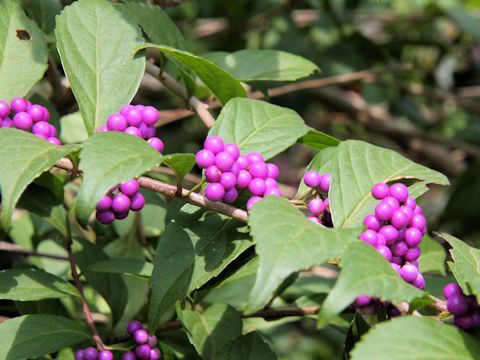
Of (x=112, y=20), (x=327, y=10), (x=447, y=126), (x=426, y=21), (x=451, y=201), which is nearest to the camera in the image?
(x=112, y=20)

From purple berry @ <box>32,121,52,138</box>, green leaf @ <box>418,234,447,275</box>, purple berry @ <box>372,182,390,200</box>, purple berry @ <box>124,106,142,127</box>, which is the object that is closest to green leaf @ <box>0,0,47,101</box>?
purple berry @ <box>32,121,52,138</box>

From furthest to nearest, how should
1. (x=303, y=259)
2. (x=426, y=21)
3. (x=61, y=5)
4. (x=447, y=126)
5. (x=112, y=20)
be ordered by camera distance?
(x=447, y=126) → (x=426, y=21) → (x=61, y=5) → (x=112, y=20) → (x=303, y=259)

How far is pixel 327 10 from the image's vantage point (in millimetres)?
2910

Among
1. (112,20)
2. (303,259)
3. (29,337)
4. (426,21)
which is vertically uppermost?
(112,20)

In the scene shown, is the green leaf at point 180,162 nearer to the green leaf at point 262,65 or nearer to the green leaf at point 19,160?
the green leaf at point 19,160

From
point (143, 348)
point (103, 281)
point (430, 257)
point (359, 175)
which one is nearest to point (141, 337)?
point (143, 348)

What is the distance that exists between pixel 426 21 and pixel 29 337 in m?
2.50

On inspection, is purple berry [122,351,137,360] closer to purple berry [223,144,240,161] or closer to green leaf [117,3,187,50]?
purple berry [223,144,240,161]

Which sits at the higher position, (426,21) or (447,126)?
(426,21)

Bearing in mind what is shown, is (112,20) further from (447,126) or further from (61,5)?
(447,126)

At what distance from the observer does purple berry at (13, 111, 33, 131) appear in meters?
1.13

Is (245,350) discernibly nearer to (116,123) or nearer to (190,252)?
(190,252)

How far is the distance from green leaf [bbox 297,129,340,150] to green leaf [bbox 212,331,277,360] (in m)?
0.35

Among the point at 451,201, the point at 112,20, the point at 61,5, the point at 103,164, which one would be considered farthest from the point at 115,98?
the point at 451,201
